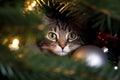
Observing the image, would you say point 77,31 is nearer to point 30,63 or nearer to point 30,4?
point 30,4

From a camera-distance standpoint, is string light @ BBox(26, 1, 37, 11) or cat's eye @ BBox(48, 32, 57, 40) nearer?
string light @ BBox(26, 1, 37, 11)

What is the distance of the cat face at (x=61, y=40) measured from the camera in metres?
0.78

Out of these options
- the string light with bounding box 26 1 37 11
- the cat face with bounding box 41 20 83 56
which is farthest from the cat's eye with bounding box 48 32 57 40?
the string light with bounding box 26 1 37 11

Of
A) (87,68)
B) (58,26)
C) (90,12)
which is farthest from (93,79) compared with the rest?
(58,26)

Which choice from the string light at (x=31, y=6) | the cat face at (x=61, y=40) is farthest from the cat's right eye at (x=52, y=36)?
the string light at (x=31, y=6)

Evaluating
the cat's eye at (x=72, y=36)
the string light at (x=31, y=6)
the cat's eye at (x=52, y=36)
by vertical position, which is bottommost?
the string light at (x=31, y=6)

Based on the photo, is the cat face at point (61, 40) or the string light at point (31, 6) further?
the cat face at point (61, 40)

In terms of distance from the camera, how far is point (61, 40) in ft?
2.59

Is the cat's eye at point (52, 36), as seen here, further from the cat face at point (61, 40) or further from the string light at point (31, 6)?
the string light at point (31, 6)

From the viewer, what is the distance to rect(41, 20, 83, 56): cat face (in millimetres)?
776

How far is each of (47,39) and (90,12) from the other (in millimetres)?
458

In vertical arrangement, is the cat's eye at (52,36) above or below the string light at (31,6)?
above

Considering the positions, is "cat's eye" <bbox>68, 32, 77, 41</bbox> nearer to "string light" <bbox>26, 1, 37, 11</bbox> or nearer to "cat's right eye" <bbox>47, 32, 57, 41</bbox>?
"cat's right eye" <bbox>47, 32, 57, 41</bbox>

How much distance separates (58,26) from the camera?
0.88 m
